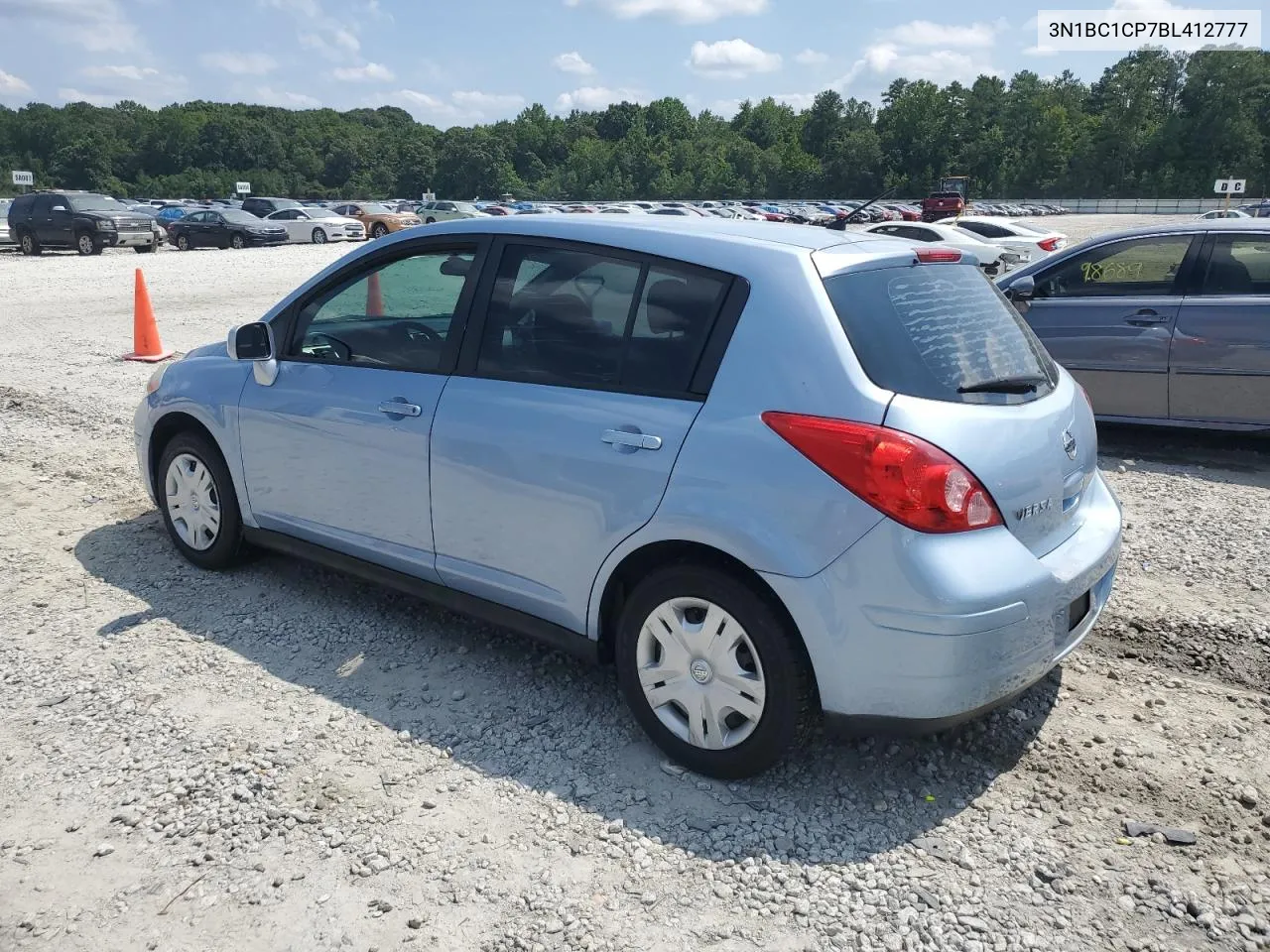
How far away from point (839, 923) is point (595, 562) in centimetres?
133

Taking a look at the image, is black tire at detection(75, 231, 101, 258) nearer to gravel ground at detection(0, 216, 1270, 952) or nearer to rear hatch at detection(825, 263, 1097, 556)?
gravel ground at detection(0, 216, 1270, 952)

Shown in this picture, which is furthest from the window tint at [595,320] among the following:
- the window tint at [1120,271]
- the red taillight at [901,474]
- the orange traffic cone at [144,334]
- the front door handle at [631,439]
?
the orange traffic cone at [144,334]

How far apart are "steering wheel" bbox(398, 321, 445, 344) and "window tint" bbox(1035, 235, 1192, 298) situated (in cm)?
542

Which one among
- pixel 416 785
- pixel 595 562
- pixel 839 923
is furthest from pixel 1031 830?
pixel 416 785

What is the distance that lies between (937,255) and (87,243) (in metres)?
31.6

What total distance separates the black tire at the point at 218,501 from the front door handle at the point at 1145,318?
6025 mm

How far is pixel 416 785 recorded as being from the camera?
10.9 ft

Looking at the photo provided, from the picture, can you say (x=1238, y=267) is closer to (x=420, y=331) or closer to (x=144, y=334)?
(x=420, y=331)

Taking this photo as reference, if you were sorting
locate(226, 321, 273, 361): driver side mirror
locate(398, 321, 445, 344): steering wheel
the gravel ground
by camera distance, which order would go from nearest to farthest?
the gravel ground
locate(398, 321, 445, 344): steering wheel
locate(226, 321, 273, 361): driver side mirror

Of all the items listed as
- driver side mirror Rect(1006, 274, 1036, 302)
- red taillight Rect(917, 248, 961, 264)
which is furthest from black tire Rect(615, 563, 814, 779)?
driver side mirror Rect(1006, 274, 1036, 302)

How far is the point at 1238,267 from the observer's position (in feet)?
22.9

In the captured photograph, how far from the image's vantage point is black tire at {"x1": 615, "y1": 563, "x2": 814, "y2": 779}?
3039 mm

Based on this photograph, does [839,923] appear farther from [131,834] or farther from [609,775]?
[131,834]

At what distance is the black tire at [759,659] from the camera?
3.04m
